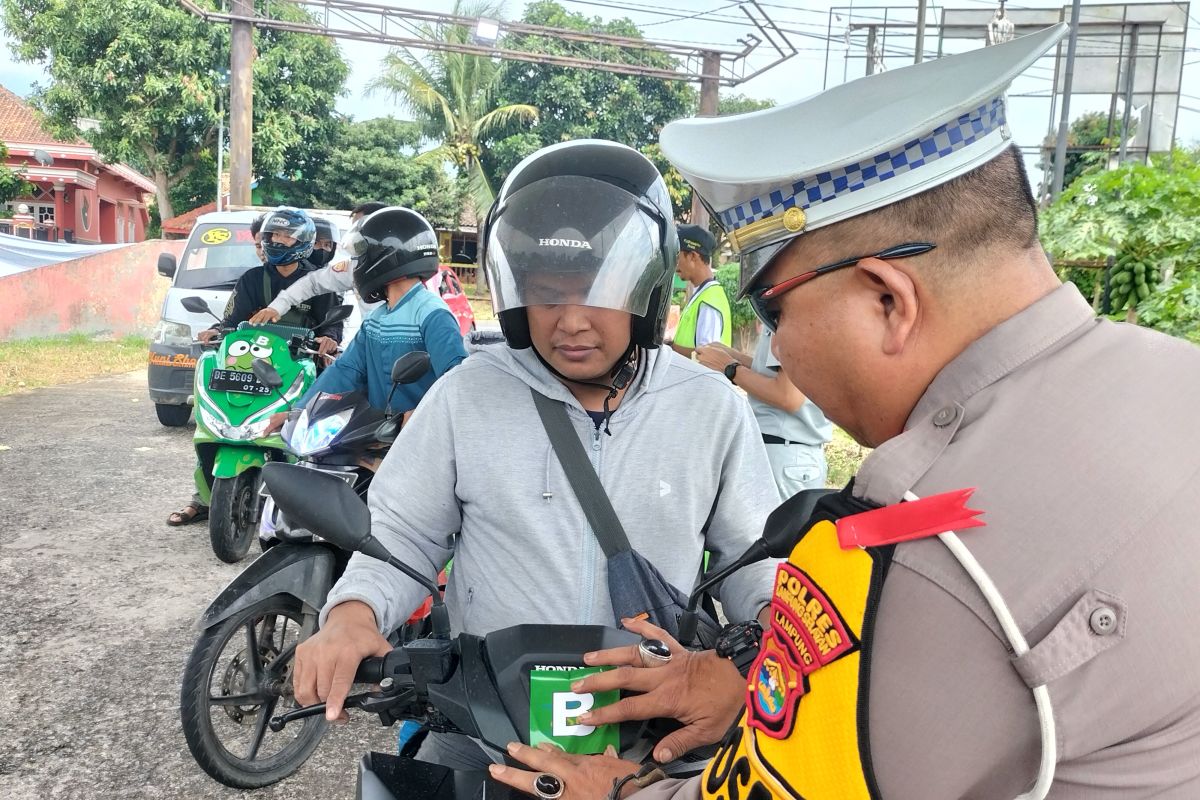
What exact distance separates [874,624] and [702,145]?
2.00 ft

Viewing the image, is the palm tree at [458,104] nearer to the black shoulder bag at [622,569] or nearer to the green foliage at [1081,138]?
the green foliage at [1081,138]

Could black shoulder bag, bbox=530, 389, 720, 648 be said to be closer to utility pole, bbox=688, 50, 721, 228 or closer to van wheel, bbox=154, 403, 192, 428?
van wheel, bbox=154, 403, 192, 428

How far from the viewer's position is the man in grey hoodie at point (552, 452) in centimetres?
168

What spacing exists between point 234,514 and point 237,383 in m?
0.71

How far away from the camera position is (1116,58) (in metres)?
18.5

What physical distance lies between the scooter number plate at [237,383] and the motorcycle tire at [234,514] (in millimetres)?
440

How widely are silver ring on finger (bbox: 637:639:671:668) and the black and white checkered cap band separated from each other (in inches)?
29.1

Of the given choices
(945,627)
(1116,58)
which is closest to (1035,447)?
(945,627)

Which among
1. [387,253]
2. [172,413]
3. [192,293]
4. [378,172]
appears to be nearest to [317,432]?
[387,253]

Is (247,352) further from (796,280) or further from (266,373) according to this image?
(796,280)

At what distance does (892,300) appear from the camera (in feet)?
3.03

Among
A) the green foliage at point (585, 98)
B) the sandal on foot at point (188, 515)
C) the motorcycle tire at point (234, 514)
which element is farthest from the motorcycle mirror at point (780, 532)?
the green foliage at point (585, 98)

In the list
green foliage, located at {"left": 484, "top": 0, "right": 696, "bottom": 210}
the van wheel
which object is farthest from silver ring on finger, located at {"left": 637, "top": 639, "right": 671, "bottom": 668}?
green foliage, located at {"left": 484, "top": 0, "right": 696, "bottom": 210}

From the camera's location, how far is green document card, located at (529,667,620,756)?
140 cm
